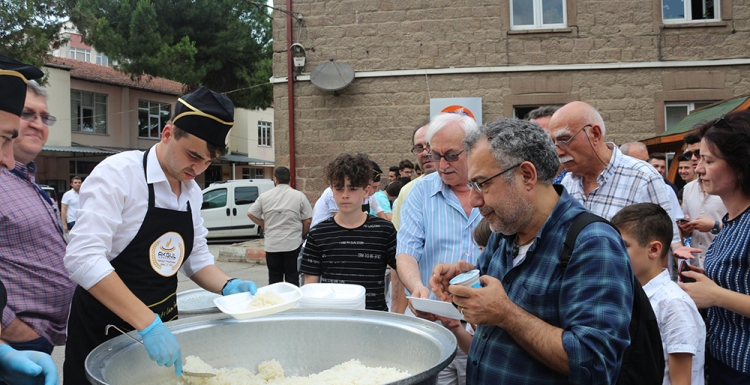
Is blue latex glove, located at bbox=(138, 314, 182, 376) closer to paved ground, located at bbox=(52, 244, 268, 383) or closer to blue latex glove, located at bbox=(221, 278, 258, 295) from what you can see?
blue latex glove, located at bbox=(221, 278, 258, 295)

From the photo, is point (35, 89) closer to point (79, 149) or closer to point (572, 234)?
point (572, 234)

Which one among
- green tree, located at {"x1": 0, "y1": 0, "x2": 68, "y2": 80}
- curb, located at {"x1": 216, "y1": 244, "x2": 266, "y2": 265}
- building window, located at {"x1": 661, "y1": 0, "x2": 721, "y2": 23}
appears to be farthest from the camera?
green tree, located at {"x1": 0, "y1": 0, "x2": 68, "y2": 80}

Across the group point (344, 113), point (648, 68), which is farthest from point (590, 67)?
point (344, 113)

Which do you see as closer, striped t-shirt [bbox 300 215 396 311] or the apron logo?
the apron logo

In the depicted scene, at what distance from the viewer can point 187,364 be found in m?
1.83

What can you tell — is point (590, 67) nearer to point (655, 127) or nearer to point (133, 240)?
point (655, 127)

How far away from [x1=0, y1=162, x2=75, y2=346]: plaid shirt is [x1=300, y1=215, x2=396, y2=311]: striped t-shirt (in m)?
1.33

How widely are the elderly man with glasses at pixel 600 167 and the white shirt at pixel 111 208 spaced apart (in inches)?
79.8

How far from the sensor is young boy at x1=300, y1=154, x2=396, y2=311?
3211 mm

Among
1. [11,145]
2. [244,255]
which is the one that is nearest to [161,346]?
[11,145]

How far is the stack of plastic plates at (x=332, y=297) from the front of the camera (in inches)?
90.4

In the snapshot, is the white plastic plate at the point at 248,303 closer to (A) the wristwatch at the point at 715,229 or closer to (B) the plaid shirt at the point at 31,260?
(B) the plaid shirt at the point at 31,260

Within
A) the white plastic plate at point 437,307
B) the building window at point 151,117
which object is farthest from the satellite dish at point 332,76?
the building window at point 151,117

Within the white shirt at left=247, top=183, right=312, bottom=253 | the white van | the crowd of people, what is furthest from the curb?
the crowd of people
